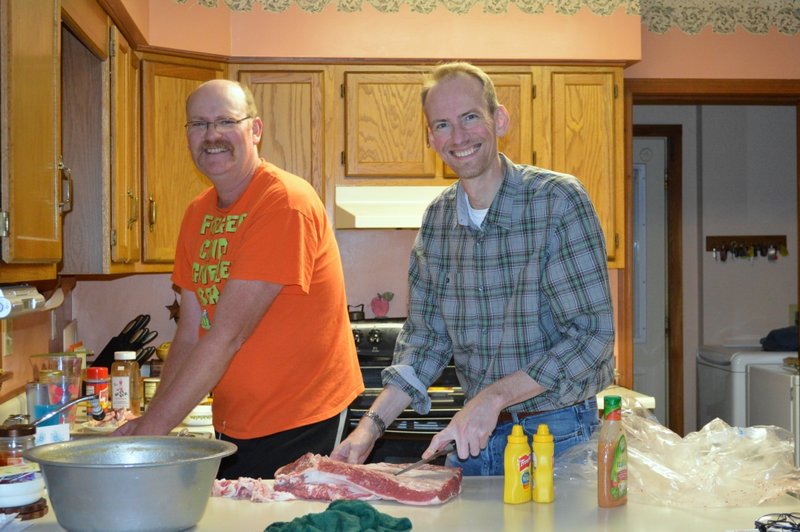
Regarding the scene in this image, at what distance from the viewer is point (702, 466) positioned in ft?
6.19

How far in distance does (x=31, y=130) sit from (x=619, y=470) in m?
1.39

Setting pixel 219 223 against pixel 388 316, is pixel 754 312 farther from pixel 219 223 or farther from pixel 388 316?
pixel 219 223

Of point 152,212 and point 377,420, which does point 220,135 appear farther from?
point 152,212

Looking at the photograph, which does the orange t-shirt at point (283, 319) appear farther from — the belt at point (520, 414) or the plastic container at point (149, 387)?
the plastic container at point (149, 387)

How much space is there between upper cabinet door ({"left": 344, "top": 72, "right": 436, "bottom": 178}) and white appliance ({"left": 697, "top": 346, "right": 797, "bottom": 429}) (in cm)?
226

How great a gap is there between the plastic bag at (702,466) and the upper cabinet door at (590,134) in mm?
2070

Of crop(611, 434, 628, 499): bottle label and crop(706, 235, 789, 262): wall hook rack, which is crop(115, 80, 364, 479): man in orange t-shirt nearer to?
crop(611, 434, 628, 499): bottle label

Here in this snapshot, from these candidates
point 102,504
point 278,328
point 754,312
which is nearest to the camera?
point 102,504

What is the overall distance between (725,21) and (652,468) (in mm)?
3087

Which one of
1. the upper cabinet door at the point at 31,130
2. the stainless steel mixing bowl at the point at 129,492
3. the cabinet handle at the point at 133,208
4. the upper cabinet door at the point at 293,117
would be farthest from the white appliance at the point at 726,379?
the stainless steel mixing bowl at the point at 129,492

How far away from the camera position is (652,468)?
189 centimetres

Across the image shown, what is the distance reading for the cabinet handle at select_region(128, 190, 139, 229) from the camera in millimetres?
3432

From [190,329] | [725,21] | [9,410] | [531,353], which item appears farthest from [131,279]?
[725,21]

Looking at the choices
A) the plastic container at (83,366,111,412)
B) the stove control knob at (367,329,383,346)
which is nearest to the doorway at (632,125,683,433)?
the stove control knob at (367,329,383,346)
